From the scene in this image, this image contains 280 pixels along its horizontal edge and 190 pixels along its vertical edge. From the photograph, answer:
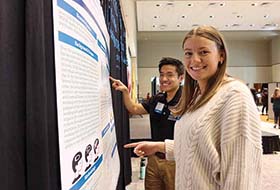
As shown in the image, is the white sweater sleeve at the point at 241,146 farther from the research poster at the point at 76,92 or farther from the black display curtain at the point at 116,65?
the black display curtain at the point at 116,65

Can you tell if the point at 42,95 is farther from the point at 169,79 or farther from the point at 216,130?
the point at 169,79

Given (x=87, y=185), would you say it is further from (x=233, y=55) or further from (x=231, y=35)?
(x=233, y=55)

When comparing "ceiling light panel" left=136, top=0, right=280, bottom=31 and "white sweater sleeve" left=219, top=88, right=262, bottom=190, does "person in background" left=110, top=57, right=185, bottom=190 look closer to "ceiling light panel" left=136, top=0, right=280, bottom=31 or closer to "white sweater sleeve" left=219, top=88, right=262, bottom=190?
"white sweater sleeve" left=219, top=88, right=262, bottom=190

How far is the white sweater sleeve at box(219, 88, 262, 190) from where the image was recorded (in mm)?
1202

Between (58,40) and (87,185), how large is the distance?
593 millimetres

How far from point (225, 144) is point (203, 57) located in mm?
431

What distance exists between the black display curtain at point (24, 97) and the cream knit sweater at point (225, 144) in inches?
28.0

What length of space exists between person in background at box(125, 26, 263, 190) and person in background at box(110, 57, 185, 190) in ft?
3.01

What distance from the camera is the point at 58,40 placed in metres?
0.86

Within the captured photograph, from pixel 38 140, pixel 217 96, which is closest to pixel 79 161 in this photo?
pixel 38 140

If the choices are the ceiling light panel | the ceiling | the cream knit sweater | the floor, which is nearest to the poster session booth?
the cream knit sweater

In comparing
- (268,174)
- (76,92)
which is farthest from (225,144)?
(268,174)

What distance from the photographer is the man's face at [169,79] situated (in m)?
2.69

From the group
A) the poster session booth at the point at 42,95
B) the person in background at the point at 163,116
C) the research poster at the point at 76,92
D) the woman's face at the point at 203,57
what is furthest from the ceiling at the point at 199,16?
the poster session booth at the point at 42,95
